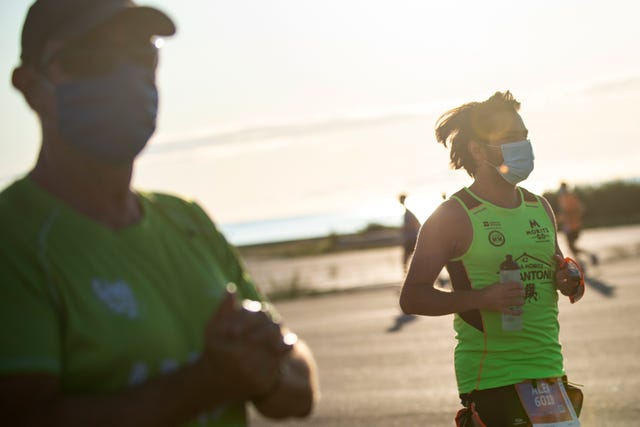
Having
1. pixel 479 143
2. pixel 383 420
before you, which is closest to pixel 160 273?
pixel 479 143

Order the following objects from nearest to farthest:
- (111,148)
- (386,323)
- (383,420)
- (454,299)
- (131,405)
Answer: (131,405), (111,148), (454,299), (383,420), (386,323)

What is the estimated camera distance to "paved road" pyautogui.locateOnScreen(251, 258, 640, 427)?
847cm

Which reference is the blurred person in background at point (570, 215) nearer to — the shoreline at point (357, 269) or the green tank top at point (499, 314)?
the shoreline at point (357, 269)

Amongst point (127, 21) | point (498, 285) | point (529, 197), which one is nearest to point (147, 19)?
point (127, 21)

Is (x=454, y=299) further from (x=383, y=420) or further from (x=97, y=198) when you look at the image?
(x=383, y=420)

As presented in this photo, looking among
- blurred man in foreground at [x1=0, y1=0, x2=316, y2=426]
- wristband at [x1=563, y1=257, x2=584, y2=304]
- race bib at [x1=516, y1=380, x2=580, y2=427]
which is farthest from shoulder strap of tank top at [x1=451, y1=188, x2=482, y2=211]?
blurred man in foreground at [x1=0, y1=0, x2=316, y2=426]

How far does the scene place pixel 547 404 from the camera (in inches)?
178

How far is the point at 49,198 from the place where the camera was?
2213 millimetres

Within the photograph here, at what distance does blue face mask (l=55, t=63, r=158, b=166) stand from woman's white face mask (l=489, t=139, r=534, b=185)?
122 inches

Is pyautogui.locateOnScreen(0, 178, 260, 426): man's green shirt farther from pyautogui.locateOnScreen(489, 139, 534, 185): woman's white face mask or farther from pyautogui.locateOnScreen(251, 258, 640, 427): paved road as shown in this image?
pyautogui.locateOnScreen(251, 258, 640, 427): paved road

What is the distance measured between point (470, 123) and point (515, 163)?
331 mm

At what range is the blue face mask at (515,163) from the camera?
5.03 meters

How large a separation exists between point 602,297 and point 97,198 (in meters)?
13.4

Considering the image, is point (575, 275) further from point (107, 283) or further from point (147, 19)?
point (107, 283)
